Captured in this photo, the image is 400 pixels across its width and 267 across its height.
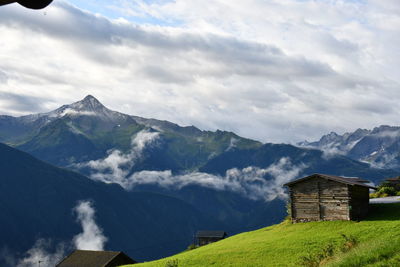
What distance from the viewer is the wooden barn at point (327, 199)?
1998 inches

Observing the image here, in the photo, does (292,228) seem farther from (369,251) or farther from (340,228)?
(369,251)

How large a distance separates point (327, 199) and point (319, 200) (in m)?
1.00

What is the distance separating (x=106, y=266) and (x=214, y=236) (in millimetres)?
74957

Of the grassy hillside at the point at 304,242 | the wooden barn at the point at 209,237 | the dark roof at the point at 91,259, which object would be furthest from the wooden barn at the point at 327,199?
the wooden barn at the point at 209,237

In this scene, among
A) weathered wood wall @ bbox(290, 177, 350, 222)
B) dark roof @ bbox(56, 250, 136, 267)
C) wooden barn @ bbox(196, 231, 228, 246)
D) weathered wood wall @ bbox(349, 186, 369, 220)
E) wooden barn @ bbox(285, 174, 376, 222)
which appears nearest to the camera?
weathered wood wall @ bbox(349, 186, 369, 220)

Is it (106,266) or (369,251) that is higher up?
(369,251)

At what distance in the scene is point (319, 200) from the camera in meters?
52.9

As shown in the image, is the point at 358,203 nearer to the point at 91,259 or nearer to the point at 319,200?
the point at 319,200

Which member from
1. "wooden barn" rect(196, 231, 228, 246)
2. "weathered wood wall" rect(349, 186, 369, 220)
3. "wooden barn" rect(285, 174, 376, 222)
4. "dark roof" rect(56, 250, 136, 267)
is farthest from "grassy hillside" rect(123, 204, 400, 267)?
"wooden barn" rect(196, 231, 228, 246)

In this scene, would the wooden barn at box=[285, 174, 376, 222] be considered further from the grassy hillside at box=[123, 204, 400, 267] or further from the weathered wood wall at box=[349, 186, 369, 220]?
the grassy hillside at box=[123, 204, 400, 267]

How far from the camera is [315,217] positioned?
52.8 metres

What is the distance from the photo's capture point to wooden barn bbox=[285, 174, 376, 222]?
5076cm

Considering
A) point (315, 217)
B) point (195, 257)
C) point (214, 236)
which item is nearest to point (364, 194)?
point (315, 217)

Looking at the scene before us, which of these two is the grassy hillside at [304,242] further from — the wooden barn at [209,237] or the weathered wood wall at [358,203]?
the wooden barn at [209,237]
